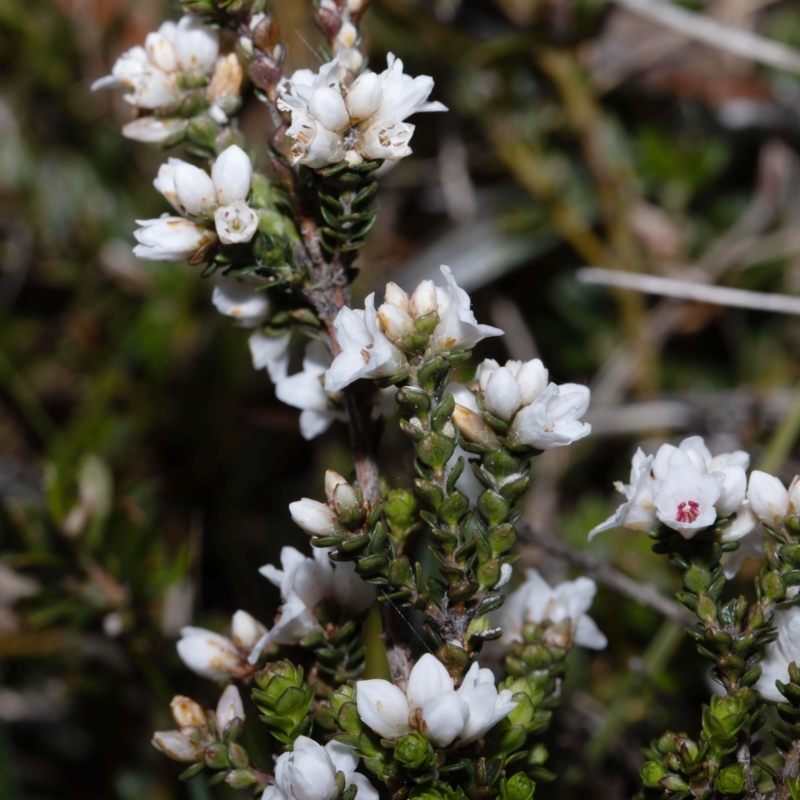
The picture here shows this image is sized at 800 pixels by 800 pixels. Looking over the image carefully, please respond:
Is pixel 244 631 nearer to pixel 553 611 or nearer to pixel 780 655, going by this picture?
pixel 553 611

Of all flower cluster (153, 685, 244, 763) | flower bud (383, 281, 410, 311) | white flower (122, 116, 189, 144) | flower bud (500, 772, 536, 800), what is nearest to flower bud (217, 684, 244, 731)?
flower cluster (153, 685, 244, 763)

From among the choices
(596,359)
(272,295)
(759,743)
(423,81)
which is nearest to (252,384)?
(596,359)

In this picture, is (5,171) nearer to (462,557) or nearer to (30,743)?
(30,743)

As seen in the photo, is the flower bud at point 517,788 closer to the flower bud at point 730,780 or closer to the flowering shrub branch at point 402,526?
the flowering shrub branch at point 402,526

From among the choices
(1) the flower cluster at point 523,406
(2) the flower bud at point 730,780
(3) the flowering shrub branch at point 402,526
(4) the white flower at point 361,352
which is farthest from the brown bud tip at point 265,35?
(2) the flower bud at point 730,780

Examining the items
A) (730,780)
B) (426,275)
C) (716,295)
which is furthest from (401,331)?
(426,275)
